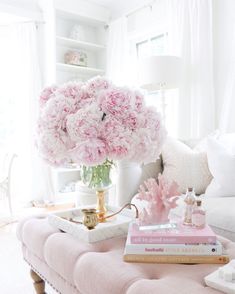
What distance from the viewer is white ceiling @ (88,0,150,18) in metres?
3.97

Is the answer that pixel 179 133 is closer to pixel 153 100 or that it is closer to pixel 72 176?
pixel 153 100

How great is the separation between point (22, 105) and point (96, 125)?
320cm

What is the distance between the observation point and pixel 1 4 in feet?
12.0

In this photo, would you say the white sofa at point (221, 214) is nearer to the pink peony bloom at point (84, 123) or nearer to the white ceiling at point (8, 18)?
the pink peony bloom at point (84, 123)

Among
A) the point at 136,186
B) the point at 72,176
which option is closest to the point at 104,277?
the point at 136,186

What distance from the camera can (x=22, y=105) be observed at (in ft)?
13.1

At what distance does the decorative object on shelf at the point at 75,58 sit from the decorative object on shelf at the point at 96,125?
3.25m

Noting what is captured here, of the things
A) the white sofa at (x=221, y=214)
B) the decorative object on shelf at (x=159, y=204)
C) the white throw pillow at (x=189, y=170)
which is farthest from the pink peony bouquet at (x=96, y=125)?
the white throw pillow at (x=189, y=170)

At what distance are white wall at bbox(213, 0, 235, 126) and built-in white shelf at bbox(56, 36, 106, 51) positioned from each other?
73.2 inches

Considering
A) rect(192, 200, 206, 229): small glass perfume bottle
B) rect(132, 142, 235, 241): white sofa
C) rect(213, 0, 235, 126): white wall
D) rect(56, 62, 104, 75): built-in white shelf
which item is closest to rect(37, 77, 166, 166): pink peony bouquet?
rect(192, 200, 206, 229): small glass perfume bottle

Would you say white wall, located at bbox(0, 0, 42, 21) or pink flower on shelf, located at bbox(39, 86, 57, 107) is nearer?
pink flower on shelf, located at bbox(39, 86, 57, 107)

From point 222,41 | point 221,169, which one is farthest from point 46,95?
point 222,41

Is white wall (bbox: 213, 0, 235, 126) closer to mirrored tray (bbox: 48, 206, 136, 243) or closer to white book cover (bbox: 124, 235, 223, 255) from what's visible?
mirrored tray (bbox: 48, 206, 136, 243)

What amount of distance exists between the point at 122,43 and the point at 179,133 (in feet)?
5.28
